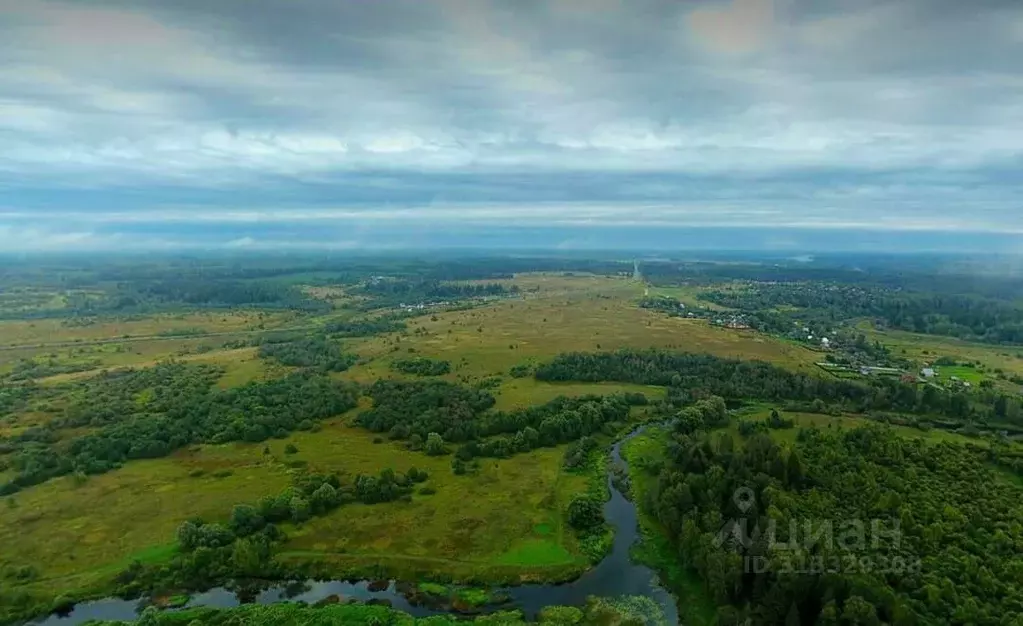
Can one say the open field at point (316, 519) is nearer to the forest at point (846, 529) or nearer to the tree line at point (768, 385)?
the forest at point (846, 529)

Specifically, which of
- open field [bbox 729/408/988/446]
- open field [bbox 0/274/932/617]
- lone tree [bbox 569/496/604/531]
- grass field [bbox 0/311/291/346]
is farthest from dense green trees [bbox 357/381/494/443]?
grass field [bbox 0/311/291/346]

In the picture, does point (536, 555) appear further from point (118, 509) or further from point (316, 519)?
point (118, 509)

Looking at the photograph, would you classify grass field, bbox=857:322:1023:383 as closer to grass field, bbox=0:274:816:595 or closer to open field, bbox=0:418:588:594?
grass field, bbox=0:274:816:595

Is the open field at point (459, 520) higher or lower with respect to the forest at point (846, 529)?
lower

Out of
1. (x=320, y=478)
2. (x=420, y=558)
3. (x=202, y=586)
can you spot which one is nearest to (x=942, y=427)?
(x=420, y=558)

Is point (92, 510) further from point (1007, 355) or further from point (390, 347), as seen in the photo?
point (1007, 355)

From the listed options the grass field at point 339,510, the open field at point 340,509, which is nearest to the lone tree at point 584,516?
the open field at point 340,509
